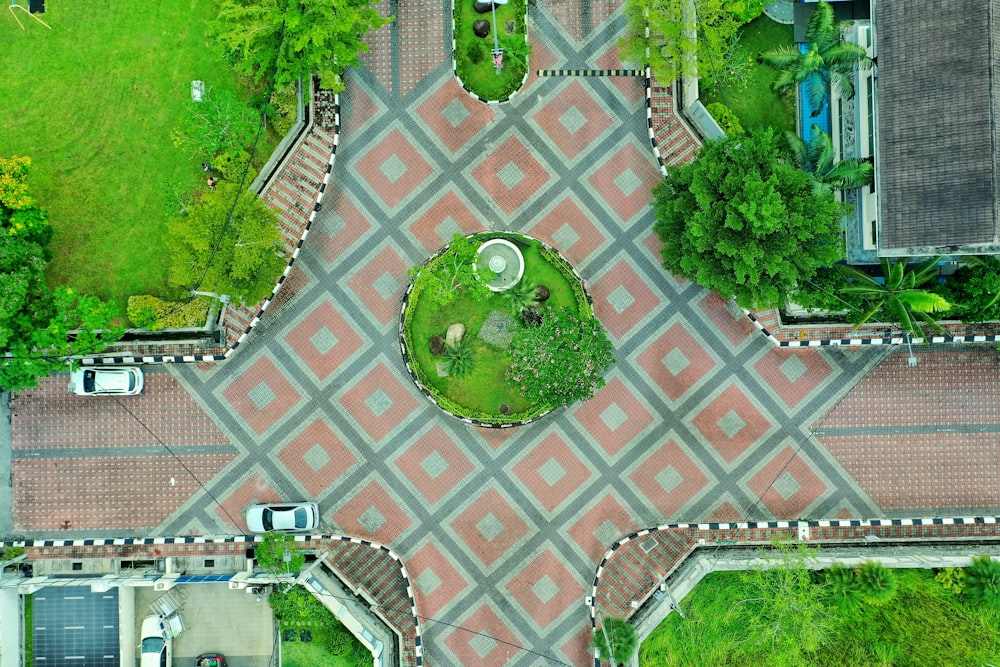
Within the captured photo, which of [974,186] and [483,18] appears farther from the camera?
[483,18]

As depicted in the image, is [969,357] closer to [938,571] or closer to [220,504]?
[938,571]

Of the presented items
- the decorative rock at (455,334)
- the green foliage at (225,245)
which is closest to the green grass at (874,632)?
the decorative rock at (455,334)

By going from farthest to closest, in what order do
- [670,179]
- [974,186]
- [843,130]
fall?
[843,130], [670,179], [974,186]

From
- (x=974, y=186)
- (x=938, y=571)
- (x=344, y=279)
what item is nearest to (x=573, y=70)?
(x=344, y=279)

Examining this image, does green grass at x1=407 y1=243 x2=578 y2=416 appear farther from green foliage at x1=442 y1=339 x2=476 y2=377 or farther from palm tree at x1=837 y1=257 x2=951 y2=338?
palm tree at x1=837 y1=257 x2=951 y2=338

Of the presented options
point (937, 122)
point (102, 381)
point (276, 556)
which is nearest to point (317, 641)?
point (276, 556)

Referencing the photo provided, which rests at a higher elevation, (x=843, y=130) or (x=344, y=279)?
(x=344, y=279)
